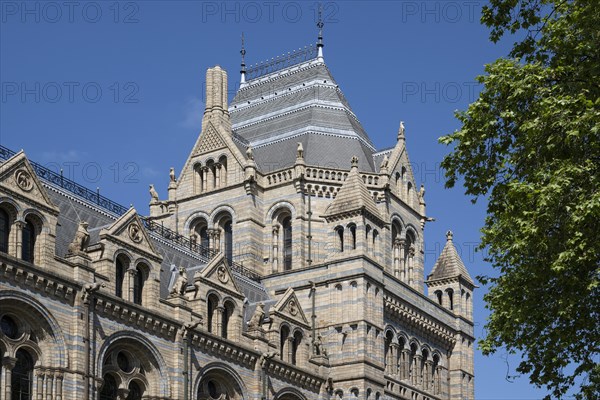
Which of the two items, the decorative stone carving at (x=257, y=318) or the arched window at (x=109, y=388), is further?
the decorative stone carving at (x=257, y=318)

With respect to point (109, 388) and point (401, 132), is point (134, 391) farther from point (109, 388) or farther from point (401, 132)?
point (401, 132)

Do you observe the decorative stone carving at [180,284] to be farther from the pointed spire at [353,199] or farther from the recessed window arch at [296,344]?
the pointed spire at [353,199]

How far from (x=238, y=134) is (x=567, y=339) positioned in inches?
1648

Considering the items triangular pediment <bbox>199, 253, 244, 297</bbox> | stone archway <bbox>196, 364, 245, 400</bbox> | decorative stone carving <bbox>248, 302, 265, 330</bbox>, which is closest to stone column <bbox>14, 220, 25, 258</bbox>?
triangular pediment <bbox>199, 253, 244, 297</bbox>

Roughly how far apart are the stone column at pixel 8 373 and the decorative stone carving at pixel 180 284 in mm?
10606

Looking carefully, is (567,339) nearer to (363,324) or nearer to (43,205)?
(43,205)

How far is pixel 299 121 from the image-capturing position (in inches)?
2943

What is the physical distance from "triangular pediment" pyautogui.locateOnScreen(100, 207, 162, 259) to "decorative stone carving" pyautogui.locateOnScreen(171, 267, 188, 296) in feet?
5.87

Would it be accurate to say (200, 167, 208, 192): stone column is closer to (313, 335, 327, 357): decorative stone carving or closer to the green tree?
(313, 335, 327, 357): decorative stone carving

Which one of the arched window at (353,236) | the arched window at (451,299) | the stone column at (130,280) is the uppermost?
the arched window at (353,236)

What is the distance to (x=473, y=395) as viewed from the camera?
7412 centimetres

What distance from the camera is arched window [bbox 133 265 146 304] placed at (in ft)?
168

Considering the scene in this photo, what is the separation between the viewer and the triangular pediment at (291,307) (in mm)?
61281

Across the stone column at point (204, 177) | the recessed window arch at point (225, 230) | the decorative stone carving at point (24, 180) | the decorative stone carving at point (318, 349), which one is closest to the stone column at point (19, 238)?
the decorative stone carving at point (24, 180)
